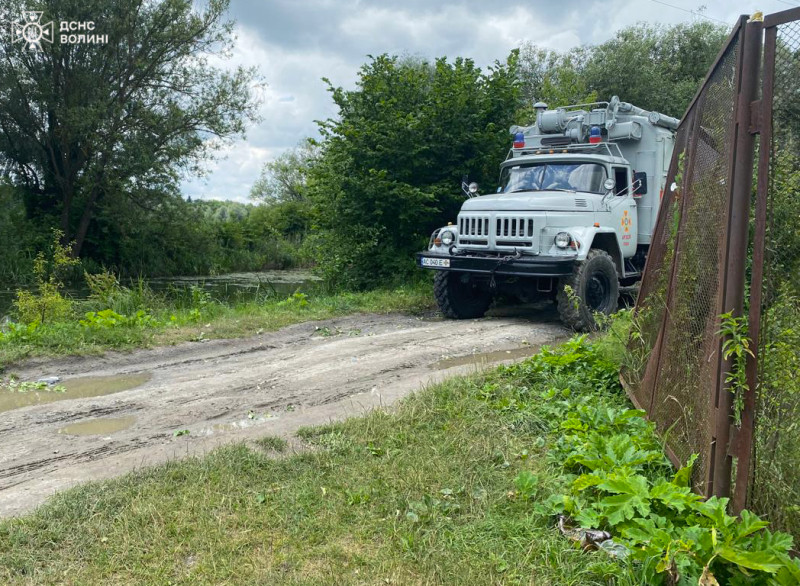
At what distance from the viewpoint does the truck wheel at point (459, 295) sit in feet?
34.6

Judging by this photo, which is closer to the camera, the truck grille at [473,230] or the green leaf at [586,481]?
the green leaf at [586,481]

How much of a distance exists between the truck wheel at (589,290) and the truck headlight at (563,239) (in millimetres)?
320

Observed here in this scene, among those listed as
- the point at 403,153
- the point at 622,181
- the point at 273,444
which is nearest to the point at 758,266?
the point at 273,444

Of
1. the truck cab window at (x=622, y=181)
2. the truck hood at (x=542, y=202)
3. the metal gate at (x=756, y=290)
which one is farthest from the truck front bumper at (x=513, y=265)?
the metal gate at (x=756, y=290)

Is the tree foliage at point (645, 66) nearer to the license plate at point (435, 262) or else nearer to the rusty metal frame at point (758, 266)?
the license plate at point (435, 262)

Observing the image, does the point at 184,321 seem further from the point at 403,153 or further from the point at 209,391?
the point at 403,153

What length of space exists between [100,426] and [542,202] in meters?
6.61

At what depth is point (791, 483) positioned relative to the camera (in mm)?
2871

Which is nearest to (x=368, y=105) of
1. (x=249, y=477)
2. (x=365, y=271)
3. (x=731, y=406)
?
(x=365, y=271)

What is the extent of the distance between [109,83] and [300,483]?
23.4m

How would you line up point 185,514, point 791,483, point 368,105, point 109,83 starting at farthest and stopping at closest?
1. point 109,83
2. point 368,105
3. point 185,514
4. point 791,483

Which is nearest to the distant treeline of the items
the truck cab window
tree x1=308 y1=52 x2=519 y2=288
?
tree x1=308 y1=52 x2=519 y2=288

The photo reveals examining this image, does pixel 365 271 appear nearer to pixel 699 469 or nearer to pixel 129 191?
pixel 699 469

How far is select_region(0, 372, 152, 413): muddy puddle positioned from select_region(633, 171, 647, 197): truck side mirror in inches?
309
